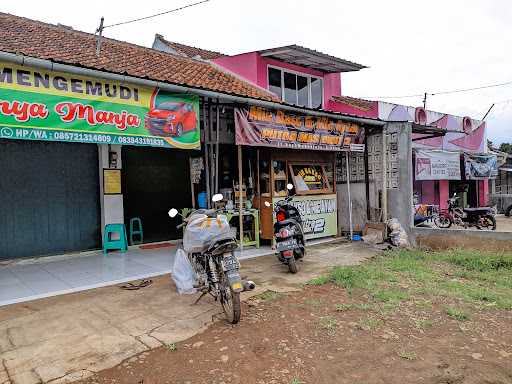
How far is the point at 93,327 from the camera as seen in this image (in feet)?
13.0

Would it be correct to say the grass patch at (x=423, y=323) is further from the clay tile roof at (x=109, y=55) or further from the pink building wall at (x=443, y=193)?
the pink building wall at (x=443, y=193)

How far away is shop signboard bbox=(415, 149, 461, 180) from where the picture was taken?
14.1m

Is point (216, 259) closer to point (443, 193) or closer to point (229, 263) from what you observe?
point (229, 263)

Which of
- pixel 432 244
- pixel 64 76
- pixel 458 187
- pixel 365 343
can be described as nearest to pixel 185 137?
pixel 64 76

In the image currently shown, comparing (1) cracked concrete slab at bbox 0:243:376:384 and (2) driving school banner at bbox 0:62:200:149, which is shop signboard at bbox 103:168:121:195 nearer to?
(2) driving school banner at bbox 0:62:200:149

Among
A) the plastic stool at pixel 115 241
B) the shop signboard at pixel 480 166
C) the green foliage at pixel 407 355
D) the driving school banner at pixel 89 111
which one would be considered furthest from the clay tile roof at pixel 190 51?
the green foliage at pixel 407 355

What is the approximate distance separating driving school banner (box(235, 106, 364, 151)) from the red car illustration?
1.01 metres

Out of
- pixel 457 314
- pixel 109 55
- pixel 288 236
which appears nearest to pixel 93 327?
pixel 288 236

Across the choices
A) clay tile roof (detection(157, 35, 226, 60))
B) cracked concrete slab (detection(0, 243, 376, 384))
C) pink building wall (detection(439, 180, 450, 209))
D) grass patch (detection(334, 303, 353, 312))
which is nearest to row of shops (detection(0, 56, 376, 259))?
cracked concrete slab (detection(0, 243, 376, 384))

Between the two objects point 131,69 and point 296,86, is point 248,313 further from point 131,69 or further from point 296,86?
point 296,86

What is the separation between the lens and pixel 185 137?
6.13 metres

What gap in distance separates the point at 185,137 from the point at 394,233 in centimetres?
505

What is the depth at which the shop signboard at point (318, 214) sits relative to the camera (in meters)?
8.68

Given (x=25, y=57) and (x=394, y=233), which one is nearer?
(x=25, y=57)
